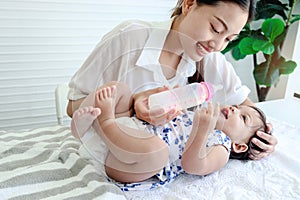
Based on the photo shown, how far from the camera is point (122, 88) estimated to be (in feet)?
2.64

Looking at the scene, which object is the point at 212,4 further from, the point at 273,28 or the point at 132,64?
the point at 273,28

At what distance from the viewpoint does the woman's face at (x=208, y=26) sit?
0.78 metres

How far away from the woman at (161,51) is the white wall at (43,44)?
820 millimetres

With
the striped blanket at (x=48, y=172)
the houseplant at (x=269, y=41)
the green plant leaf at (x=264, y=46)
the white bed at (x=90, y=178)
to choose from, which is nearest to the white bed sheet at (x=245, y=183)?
the white bed at (x=90, y=178)

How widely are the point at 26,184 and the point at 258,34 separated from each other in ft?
5.25

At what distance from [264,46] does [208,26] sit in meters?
1.08

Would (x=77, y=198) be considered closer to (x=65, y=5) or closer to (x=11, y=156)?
(x=11, y=156)

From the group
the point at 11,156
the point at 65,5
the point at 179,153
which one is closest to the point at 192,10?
the point at 179,153

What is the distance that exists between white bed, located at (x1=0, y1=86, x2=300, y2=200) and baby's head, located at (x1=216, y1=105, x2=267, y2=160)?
0.04 m

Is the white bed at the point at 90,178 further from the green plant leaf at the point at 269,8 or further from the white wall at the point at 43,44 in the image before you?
the green plant leaf at the point at 269,8

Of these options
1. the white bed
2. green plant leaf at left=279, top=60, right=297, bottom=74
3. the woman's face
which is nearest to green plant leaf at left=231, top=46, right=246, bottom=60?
green plant leaf at left=279, top=60, right=297, bottom=74

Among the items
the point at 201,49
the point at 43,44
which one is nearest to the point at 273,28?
the point at 201,49

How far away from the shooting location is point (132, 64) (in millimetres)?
809

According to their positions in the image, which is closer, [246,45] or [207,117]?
[207,117]
